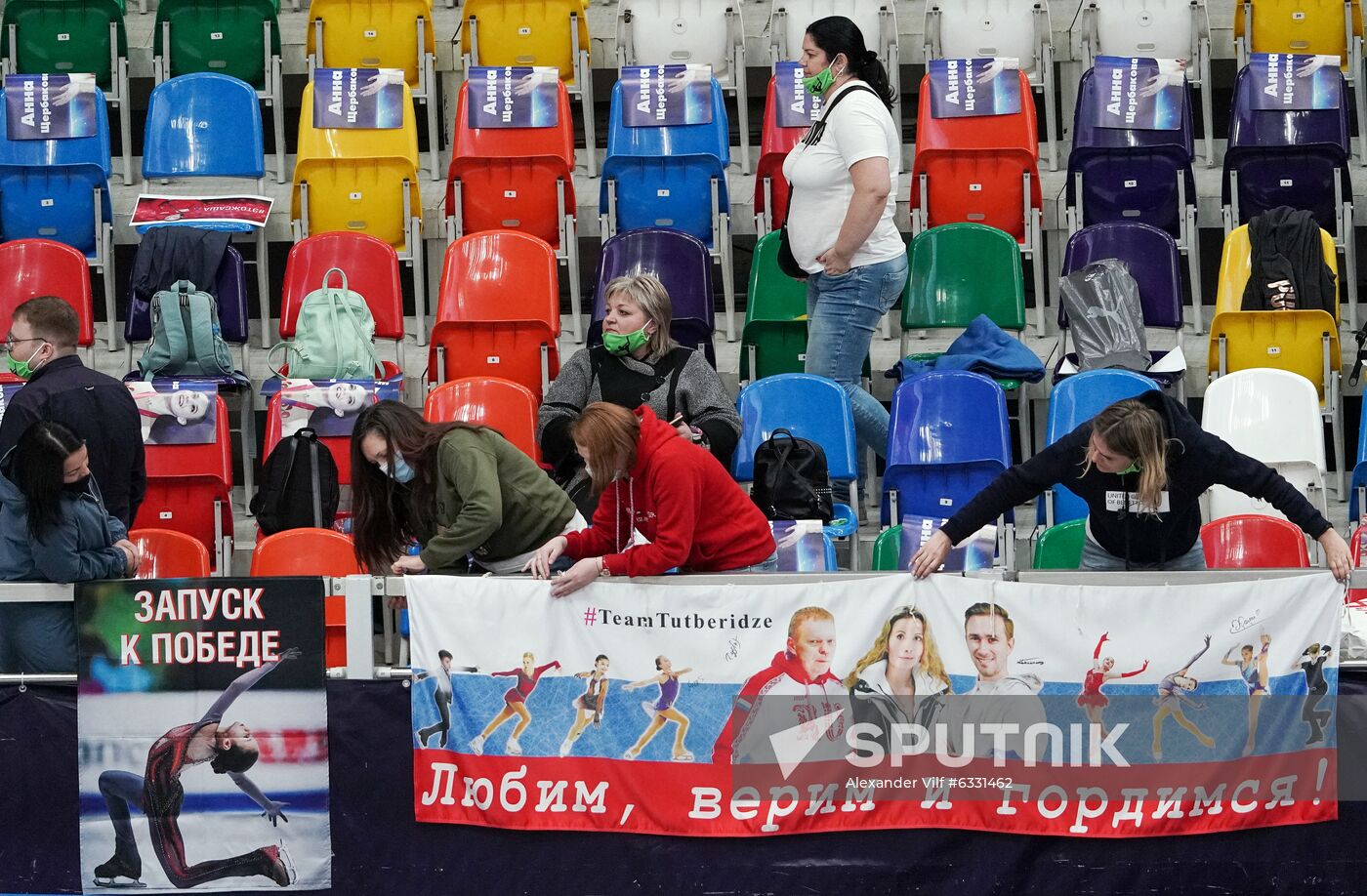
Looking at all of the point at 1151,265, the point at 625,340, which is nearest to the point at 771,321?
the point at 1151,265

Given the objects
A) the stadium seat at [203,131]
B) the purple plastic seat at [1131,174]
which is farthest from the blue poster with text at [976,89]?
the stadium seat at [203,131]

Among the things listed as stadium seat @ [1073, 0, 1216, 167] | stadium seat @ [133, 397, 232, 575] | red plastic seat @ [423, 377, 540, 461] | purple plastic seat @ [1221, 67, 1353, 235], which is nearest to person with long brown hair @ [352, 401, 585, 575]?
red plastic seat @ [423, 377, 540, 461]

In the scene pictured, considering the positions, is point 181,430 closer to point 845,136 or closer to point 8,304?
point 8,304

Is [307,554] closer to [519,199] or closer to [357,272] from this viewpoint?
[357,272]

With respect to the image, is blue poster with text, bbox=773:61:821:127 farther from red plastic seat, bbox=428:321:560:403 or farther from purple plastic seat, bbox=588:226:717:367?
red plastic seat, bbox=428:321:560:403

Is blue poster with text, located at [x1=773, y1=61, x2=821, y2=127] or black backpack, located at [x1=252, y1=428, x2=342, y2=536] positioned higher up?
blue poster with text, located at [x1=773, y1=61, x2=821, y2=127]

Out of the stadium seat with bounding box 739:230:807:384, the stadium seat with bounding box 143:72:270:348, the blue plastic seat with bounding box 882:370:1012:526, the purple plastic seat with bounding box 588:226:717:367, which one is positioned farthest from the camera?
the stadium seat with bounding box 143:72:270:348

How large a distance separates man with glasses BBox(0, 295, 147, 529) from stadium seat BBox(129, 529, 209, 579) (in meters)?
0.84

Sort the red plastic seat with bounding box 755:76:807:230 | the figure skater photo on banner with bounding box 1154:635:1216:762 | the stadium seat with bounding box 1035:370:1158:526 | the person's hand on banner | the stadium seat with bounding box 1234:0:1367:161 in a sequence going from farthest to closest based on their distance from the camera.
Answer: the stadium seat with bounding box 1234:0:1367:161
the person's hand on banner
the red plastic seat with bounding box 755:76:807:230
the stadium seat with bounding box 1035:370:1158:526
the figure skater photo on banner with bounding box 1154:635:1216:762

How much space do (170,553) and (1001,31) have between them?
4844 millimetres

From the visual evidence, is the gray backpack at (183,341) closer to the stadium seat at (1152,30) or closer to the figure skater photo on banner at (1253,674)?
the figure skater photo on banner at (1253,674)

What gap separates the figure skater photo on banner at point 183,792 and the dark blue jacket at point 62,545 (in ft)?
1.61

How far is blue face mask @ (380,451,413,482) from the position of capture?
5.16 m

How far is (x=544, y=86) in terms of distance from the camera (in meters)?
8.68
